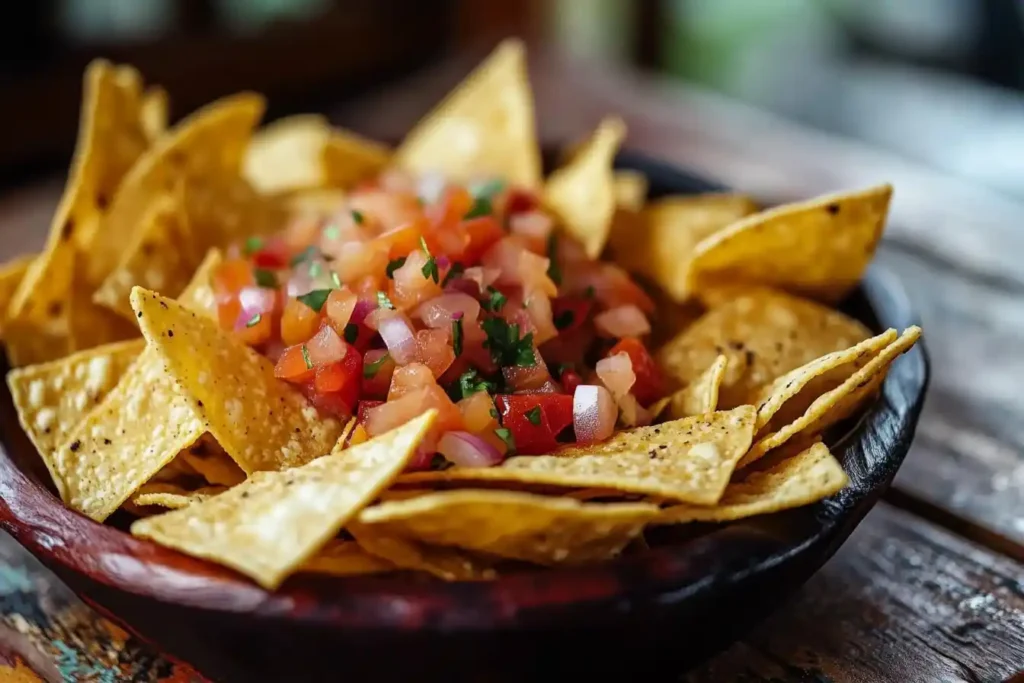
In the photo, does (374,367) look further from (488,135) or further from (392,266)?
(488,135)

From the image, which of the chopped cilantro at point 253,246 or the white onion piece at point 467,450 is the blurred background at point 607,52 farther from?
the white onion piece at point 467,450

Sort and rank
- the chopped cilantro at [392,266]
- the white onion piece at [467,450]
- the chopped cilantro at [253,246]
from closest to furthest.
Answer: the white onion piece at [467,450]
the chopped cilantro at [392,266]
the chopped cilantro at [253,246]

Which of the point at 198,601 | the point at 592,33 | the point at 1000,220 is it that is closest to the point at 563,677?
the point at 198,601

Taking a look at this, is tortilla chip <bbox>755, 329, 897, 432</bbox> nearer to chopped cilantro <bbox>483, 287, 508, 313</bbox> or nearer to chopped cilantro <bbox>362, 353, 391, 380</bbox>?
chopped cilantro <bbox>483, 287, 508, 313</bbox>

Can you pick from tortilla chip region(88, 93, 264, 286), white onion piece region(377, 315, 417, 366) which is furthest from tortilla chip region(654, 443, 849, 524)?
tortilla chip region(88, 93, 264, 286)

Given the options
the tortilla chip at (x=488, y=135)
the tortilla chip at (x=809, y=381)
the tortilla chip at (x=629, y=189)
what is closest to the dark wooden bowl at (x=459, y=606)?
the tortilla chip at (x=809, y=381)

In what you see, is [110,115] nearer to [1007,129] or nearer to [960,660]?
[960,660]
